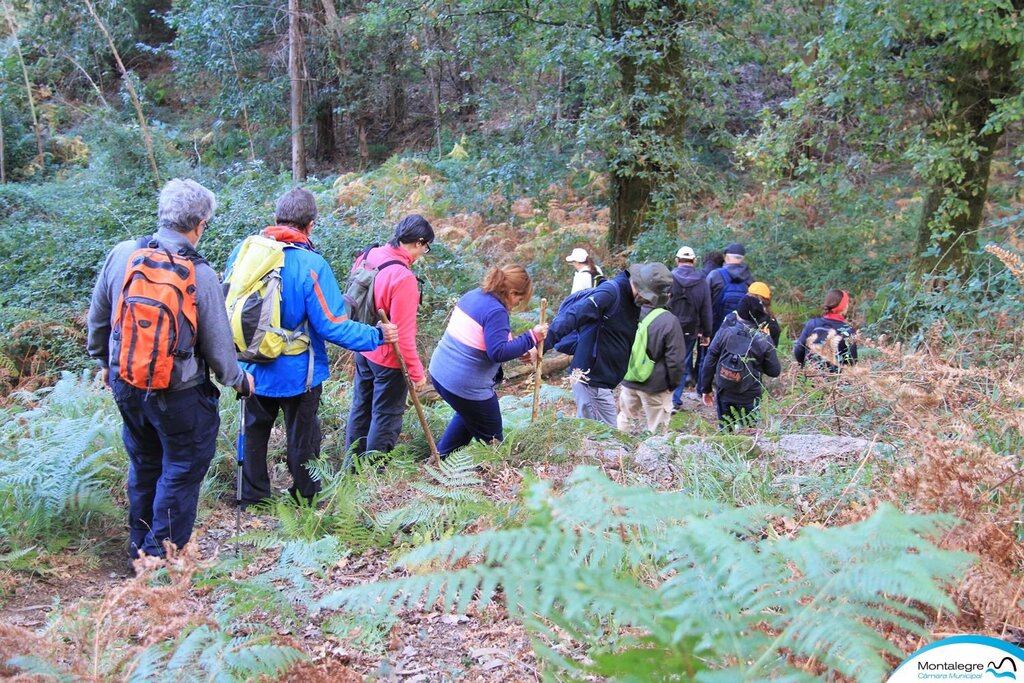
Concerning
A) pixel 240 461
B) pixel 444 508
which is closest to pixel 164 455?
pixel 240 461

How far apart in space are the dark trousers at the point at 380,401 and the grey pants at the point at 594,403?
187 cm

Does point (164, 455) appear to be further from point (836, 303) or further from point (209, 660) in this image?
point (836, 303)

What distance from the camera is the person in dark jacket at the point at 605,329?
6809 mm

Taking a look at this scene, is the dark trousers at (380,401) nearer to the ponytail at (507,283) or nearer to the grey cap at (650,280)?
the ponytail at (507,283)

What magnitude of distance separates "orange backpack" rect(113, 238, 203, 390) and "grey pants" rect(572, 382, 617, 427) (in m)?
3.96

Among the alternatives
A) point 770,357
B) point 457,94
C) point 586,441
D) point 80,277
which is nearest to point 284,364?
point 586,441

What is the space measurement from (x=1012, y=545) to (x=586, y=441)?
3231 mm

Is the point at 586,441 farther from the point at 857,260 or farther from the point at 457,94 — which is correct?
the point at 457,94

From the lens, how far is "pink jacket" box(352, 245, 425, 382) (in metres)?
5.78

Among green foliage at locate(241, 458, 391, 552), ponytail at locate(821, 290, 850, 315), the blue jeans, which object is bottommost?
the blue jeans

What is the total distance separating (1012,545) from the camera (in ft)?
10.1

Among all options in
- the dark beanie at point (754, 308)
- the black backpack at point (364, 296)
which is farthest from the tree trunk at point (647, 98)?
the black backpack at point (364, 296)

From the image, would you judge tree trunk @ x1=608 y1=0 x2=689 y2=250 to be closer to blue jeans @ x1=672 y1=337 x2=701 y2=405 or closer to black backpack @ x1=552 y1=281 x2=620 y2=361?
blue jeans @ x1=672 y1=337 x2=701 y2=405

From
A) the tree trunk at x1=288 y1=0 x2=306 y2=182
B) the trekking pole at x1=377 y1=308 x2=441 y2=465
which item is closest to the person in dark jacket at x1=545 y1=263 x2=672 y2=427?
the trekking pole at x1=377 y1=308 x2=441 y2=465
